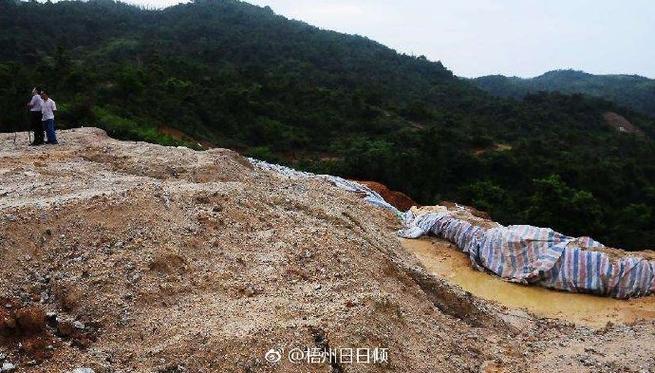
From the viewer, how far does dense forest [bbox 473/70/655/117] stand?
69500 mm

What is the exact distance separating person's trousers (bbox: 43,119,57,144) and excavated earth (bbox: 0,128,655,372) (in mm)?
2226

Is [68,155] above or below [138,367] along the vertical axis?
above

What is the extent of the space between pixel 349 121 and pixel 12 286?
2617cm

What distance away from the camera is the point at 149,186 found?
21.6 ft

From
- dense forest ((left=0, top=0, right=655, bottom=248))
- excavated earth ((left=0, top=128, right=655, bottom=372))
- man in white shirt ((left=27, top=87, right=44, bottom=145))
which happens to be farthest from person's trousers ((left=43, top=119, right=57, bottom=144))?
dense forest ((left=0, top=0, right=655, bottom=248))

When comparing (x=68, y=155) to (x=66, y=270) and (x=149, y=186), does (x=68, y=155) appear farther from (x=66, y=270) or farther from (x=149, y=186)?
(x=66, y=270)

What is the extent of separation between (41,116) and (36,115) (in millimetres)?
77

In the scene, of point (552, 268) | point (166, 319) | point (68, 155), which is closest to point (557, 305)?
point (552, 268)

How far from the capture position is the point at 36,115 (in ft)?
31.6

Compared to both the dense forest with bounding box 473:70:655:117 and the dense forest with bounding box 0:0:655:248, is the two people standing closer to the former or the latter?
the dense forest with bounding box 0:0:655:248

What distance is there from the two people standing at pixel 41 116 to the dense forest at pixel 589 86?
194ft

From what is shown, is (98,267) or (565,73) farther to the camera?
(565,73)

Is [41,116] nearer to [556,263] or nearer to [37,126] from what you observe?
[37,126]

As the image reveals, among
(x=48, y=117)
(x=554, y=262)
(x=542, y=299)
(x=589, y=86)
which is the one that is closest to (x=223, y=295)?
(x=542, y=299)
